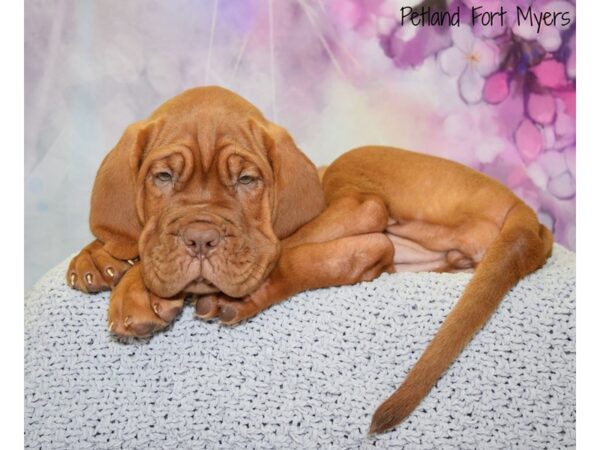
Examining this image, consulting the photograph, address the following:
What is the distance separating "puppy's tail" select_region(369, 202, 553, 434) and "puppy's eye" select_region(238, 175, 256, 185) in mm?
892

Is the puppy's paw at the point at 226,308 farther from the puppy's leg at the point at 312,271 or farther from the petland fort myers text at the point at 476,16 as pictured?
the petland fort myers text at the point at 476,16

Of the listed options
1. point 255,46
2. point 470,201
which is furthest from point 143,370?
point 255,46

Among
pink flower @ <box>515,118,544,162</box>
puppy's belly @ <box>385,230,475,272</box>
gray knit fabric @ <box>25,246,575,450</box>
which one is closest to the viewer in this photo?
gray knit fabric @ <box>25,246,575,450</box>

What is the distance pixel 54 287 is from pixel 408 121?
2.01 metres

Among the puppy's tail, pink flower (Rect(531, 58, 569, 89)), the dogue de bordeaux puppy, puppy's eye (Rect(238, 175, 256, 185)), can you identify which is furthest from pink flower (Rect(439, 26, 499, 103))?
puppy's eye (Rect(238, 175, 256, 185))

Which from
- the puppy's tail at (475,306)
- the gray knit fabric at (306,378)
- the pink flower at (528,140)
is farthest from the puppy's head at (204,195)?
the pink flower at (528,140)

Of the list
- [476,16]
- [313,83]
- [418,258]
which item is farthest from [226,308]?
[476,16]

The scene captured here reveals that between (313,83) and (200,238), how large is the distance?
158 cm

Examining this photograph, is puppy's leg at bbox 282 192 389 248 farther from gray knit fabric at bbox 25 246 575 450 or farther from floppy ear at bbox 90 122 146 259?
floppy ear at bbox 90 122 146 259

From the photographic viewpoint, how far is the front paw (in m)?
2.65

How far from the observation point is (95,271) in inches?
115

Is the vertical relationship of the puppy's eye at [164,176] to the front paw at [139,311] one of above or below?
above

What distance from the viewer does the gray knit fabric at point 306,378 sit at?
8.56 ft
